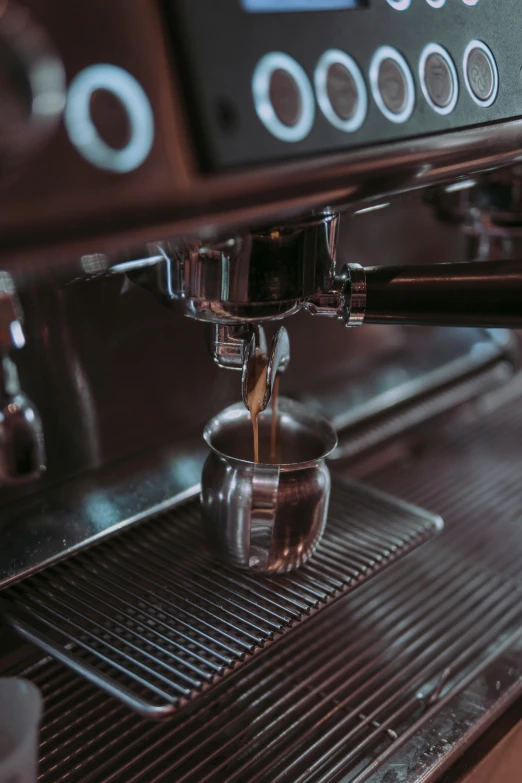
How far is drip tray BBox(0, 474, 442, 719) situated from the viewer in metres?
0.45

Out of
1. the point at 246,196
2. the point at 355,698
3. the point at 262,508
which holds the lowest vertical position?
the point at 355,698

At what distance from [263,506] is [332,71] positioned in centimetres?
28

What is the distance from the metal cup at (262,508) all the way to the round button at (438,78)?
0.23 m

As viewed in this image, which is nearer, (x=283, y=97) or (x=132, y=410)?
(x=283, y=97)

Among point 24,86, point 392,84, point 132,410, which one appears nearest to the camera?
point 24,86

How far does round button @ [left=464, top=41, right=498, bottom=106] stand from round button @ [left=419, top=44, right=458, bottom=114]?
15 mm

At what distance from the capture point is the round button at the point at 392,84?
338mm

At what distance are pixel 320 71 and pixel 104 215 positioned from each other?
0.12 metres

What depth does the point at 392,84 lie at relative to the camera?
13.6 inches

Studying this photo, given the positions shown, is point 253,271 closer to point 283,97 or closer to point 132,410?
point 283,97

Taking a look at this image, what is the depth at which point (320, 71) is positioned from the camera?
1.02 feet

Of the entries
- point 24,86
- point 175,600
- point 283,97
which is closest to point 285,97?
point 283,97

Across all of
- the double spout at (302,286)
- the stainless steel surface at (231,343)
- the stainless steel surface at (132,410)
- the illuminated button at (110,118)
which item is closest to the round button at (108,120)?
the illuminated button at (110,118)

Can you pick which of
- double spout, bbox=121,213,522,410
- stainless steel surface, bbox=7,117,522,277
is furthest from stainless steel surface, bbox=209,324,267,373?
stainless steel surface, bbox=7,117,522,277
